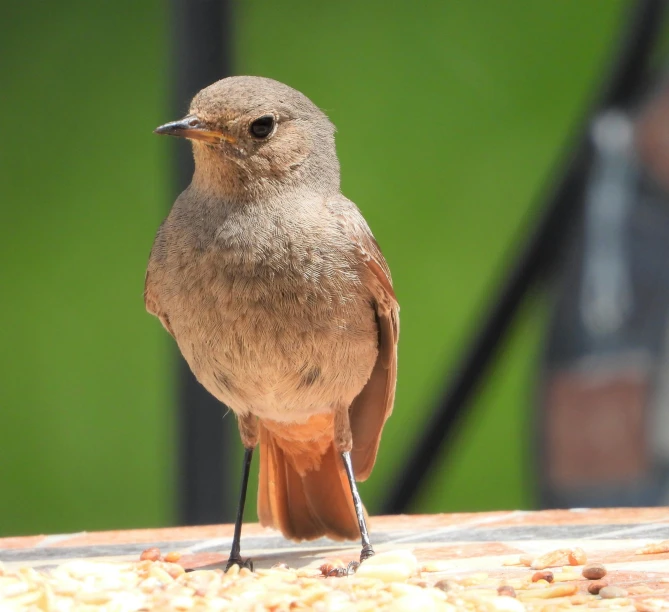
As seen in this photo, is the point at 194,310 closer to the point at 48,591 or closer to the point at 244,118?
the point at 244,118

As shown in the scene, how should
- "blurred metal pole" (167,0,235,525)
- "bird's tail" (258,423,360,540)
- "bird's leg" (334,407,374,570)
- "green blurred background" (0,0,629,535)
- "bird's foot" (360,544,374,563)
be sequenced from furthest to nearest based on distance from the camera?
1. "green blurred background" (0,0,629,535)
2. "blurred metal pole" (167,0,235,525)
3. "bird's tail" (258,423,360,540)
4. "bird's leg" (334,407,374,570)
5. "bird's foot" (360,544,374,563)

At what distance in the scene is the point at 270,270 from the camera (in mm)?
3734

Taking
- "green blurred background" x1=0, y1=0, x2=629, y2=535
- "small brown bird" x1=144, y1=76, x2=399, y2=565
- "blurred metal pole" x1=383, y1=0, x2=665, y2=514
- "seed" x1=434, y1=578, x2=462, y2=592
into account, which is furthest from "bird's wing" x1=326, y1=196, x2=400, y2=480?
"green blurred background" x1=0, y1=0, x2=629, y2=535

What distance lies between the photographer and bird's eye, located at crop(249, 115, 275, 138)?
3812 millimetres

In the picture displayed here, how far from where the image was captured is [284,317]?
12.3 feet

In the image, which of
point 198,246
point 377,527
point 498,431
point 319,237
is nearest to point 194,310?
point 198,246

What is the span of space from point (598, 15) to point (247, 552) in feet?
19.3

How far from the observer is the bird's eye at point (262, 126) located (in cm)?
381

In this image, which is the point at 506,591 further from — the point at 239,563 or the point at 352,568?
the point at 239,563

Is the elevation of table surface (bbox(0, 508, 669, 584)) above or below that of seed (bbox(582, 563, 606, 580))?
below

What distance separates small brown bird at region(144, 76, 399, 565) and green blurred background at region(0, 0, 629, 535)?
435 cm

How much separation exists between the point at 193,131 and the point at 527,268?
2.78 metres

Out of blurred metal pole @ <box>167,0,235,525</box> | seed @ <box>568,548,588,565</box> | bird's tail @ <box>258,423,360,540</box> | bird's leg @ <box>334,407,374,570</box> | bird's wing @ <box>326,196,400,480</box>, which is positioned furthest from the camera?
blurred metal pole @ <box>167,0,235,525</box>

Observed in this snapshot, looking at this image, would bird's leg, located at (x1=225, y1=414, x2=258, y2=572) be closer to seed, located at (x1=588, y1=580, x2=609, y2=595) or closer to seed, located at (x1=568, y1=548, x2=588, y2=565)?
seed, located at (x1=568, y1=548, x2=588, y2=565)
